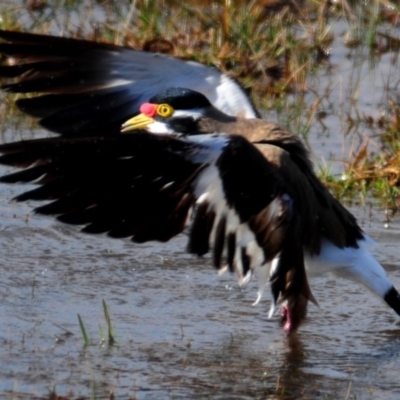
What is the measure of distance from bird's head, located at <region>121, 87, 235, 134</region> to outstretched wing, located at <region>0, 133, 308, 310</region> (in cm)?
77

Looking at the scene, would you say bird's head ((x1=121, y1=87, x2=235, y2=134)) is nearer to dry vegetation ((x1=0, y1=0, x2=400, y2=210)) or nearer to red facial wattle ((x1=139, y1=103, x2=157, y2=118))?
red facial wattle ((x1=139, y1=103, x2=157, y2=118))

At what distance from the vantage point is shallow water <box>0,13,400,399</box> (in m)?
4.76

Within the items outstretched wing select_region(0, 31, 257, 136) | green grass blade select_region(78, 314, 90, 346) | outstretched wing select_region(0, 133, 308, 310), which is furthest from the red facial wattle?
green grass blade select_region(78, 314, 90, 346)

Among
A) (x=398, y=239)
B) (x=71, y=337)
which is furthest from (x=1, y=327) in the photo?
(x=398, y=239)

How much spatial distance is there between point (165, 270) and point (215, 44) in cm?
324

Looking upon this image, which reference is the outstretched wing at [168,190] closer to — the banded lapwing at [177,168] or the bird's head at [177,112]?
the banded lapwing at [177,168]

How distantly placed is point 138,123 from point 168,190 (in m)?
1.08

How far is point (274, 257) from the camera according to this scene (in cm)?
511

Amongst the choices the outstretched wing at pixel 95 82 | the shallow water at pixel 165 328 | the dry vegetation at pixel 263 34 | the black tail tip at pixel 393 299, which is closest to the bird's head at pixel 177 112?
the outstretched wing at pixel 95 82

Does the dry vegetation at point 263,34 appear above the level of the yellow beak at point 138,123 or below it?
above

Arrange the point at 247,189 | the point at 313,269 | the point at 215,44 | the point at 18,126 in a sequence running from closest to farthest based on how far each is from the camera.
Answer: the point at 247,189 < the point at 313,269 < the point at 18,126 < the point at 215,44

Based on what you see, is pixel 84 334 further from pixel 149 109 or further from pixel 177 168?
pixel 149 109

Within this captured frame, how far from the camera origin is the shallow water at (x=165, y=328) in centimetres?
476

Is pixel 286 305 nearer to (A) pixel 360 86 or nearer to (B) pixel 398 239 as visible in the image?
(B) pixel 398 239
